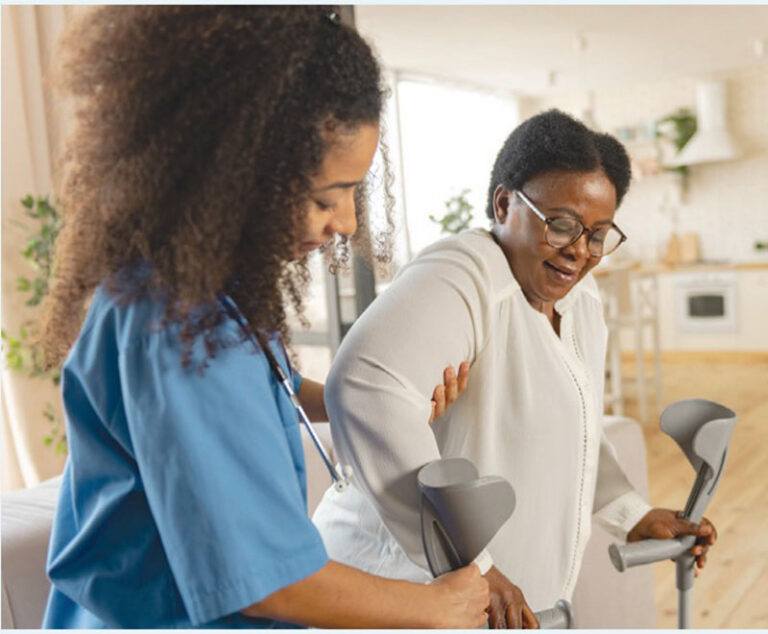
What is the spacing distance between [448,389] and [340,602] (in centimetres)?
42

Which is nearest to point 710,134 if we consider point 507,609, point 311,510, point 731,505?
point 731,505

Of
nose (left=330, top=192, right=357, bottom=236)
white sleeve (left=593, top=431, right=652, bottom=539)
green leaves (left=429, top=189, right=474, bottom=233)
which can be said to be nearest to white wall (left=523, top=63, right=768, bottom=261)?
green leaves (left=429, top=189, right=474, bottom=233)

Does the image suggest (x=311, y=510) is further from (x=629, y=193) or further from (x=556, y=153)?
(x=629, y=193)

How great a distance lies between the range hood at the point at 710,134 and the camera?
8250mm

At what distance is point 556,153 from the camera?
131 cm

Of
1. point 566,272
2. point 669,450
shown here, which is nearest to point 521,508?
point 566,272

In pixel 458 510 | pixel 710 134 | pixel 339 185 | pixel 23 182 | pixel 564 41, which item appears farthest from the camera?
pixel 710 134

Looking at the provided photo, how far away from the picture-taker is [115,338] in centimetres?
80

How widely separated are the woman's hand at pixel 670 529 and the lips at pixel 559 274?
1.33 feet

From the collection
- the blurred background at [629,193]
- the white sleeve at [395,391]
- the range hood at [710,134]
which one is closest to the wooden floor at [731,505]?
the blurred background at [629,193]

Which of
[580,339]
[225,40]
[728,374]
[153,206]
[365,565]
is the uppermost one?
[225,40]

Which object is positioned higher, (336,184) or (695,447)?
(336,184)

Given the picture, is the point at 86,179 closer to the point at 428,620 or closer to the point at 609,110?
the point at 428,620

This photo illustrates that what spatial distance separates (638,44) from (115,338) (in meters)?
6.98
